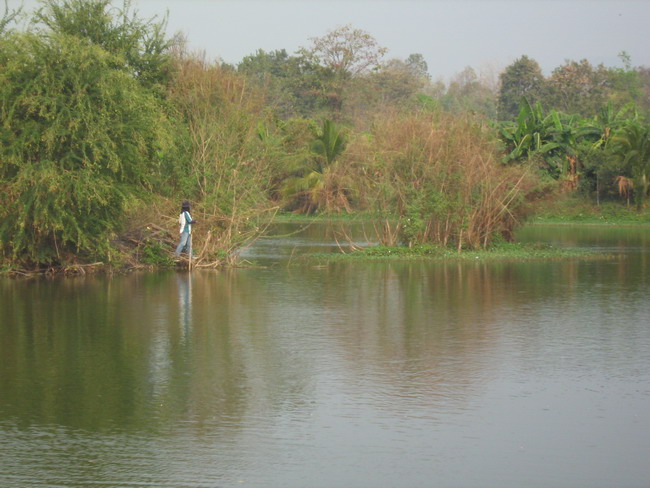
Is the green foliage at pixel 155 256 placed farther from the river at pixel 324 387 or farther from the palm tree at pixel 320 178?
the palm tree at pixel 320 178

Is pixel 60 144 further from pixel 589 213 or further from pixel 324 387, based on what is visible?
pixel 589 213

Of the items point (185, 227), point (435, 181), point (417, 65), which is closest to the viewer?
point (185, 227)

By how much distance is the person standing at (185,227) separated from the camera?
20.9 m

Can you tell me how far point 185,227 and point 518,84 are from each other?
6402cm

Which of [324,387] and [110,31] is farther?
[110,31]

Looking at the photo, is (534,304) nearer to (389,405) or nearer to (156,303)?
(156,303)

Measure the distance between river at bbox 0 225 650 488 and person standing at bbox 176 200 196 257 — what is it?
3.19 m

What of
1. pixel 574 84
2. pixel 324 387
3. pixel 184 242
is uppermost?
pixel 574 84

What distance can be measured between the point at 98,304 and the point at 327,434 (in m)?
8.90

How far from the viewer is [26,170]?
18562mm

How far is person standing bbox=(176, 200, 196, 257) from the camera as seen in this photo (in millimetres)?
20938

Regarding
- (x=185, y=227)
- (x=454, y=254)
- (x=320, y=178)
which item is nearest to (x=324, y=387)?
(x=185, y=227)

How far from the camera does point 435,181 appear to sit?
80.1 ft

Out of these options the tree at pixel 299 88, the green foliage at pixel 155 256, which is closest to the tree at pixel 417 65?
the tree at pixel 299 88
